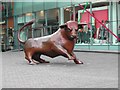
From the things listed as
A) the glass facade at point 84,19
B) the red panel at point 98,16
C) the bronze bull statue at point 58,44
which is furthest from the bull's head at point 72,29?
the red panel at point 98,16

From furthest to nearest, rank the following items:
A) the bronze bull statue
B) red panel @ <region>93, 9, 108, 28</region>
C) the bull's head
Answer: red panel @ <region>93, 9, 108, 28</region> → the bronze bull statue → the bull's head

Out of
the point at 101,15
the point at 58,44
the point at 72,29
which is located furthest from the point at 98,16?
the point at 72,29

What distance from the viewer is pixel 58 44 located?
1370cm

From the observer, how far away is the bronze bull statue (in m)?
13.3

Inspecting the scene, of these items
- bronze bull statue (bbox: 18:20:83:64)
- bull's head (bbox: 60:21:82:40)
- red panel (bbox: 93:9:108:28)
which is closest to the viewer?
bull's head (bbox: 60:21:82:40)

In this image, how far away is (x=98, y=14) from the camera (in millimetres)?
26672

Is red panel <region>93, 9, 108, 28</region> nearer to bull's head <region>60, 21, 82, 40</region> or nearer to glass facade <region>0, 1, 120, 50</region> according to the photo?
glass facade <region>0, 1, 120, 50</region>

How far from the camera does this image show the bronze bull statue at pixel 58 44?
13.3 metres

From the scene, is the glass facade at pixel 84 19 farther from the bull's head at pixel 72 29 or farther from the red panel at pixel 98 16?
the bull's head at pixel 72 29

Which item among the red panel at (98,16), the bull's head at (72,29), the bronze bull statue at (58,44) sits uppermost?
the red panel at (98,16)

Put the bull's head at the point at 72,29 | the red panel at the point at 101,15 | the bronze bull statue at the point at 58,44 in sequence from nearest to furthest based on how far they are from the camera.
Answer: the bull's head at the point at 72,29 < the bronze bull statue at the point at 58,44 < the red panel at the point at 101,15

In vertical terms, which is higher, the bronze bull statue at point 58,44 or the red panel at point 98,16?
the red panel at point 98,16

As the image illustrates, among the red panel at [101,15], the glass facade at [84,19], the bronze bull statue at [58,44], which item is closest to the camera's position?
the bronze bull statue at [58,44]

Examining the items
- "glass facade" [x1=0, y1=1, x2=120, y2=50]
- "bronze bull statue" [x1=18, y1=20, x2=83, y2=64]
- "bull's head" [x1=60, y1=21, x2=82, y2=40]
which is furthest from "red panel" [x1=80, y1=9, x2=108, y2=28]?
"bull's head" [x1=60, y1=21, x2=82, y2=40]
